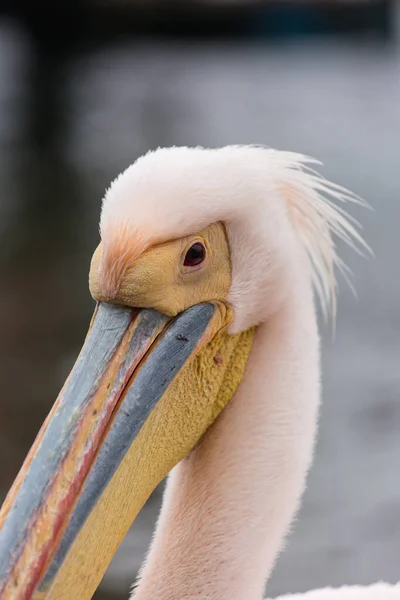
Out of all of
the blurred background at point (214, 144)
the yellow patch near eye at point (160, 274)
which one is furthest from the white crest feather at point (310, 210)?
the blurred background at point (214, 144)

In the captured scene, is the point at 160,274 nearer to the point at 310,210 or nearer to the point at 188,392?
the point at 188,392

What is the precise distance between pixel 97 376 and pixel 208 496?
44 cm

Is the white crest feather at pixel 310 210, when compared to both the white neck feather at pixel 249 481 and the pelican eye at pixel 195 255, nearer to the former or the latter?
the white neck feather at pixel 249 481

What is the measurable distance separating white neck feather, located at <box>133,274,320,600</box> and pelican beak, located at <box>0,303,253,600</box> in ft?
0.34

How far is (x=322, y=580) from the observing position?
454cm

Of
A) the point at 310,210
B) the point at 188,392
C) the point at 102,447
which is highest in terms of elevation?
the point at 310,210

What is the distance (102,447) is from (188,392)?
273 mm

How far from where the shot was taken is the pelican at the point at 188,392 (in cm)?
185

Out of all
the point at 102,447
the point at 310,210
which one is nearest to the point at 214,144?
the point at 310,210

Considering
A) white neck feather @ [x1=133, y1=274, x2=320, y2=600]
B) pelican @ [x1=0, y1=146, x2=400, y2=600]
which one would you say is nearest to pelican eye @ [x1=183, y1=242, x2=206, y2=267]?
pelican @ [x1=0, y1=146, x2=400, y2=600]

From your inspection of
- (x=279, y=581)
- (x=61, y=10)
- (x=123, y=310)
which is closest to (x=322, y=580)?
(x=279, y=581)

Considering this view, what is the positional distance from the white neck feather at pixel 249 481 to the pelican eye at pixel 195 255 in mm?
235

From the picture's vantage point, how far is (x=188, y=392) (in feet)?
6.88

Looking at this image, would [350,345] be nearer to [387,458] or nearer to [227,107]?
[387,458]
